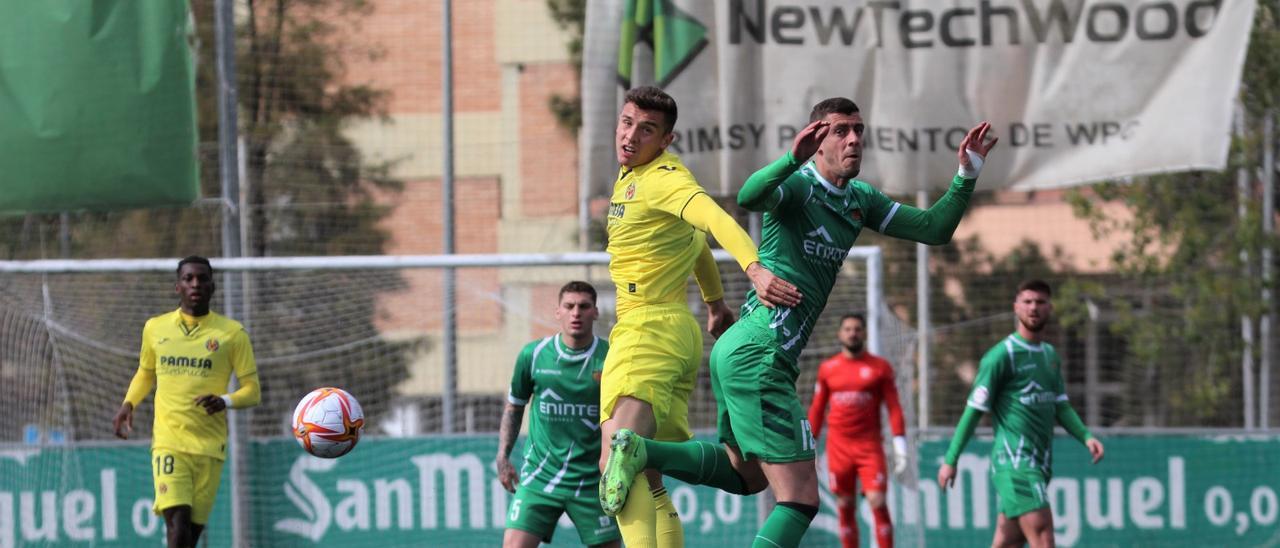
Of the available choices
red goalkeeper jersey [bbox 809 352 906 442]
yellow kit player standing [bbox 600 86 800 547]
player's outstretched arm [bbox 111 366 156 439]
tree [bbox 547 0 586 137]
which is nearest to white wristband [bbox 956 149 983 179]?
yellow kit player standing [bbox 600 86 800 547]

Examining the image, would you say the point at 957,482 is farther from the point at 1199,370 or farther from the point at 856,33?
the point at 1199,370

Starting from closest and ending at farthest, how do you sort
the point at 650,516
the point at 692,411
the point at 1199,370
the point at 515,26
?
the point at 650,516 → the point at 692,411 → the point at 1199,370 → the point at 515,26

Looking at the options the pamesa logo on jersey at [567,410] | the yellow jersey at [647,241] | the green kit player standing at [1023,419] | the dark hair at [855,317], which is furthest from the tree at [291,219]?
the yellow jersey at [647,241]

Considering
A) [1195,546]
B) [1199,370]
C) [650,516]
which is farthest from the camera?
[1199,370]

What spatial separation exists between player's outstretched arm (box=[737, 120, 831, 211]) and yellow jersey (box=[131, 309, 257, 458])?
5111mm

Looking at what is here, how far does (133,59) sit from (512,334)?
380 cm

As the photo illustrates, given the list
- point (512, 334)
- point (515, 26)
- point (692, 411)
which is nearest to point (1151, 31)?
point (692, 411)

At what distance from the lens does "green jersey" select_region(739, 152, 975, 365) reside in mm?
6434

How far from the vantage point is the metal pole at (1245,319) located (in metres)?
17.4

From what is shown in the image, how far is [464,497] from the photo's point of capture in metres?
12.4

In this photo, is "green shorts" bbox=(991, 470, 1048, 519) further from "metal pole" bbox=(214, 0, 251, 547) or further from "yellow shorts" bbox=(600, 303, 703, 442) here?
"metal pole" bbox=(214, 0, 251, 547)

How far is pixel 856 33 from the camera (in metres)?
13.0

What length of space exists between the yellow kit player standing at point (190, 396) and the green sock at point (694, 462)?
14.4 ft

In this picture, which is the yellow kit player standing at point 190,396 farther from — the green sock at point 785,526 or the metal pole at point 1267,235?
the metal pole at point 1267,235
